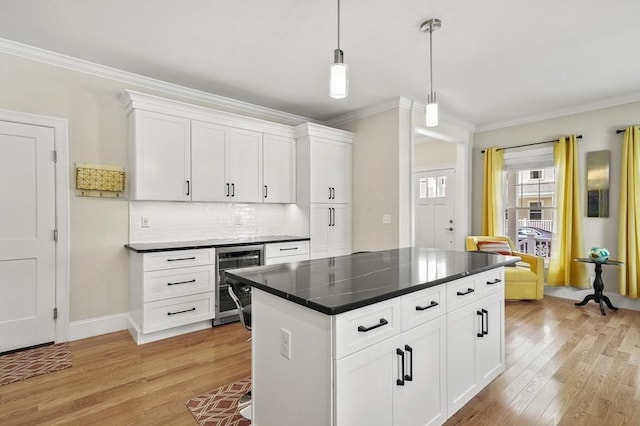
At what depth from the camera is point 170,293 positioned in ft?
10.6

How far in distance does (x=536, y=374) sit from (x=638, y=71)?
344 cm

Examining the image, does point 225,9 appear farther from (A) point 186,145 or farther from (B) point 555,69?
(B) point 555,69

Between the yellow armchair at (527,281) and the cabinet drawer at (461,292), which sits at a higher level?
the cabinet drawer at (461,292)

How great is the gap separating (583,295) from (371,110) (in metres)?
3.99

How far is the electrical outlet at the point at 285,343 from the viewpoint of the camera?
1.48m

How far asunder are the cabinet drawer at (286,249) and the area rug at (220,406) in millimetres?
1664

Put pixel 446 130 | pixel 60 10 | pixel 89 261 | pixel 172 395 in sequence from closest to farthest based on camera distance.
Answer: pixel 172 395 < pixel 60 10 < pixel 89 261 < pixel 446 130

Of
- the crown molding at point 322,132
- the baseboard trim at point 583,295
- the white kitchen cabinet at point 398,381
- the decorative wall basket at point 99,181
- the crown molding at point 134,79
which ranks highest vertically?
the crown molding at point 134,79

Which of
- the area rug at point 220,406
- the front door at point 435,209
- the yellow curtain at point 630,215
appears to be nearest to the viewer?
the area rug at point 220,406

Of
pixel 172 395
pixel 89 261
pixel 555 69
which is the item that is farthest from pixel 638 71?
pixel 89 261

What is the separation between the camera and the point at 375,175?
4605 mm

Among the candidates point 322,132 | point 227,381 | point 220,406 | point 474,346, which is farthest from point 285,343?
point 322,132

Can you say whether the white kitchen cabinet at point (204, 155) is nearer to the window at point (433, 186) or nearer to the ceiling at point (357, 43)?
the ceiling at point (357, 43)

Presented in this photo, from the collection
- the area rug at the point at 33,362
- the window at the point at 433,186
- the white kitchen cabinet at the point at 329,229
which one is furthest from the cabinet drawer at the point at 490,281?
the window at the point at 433,186
